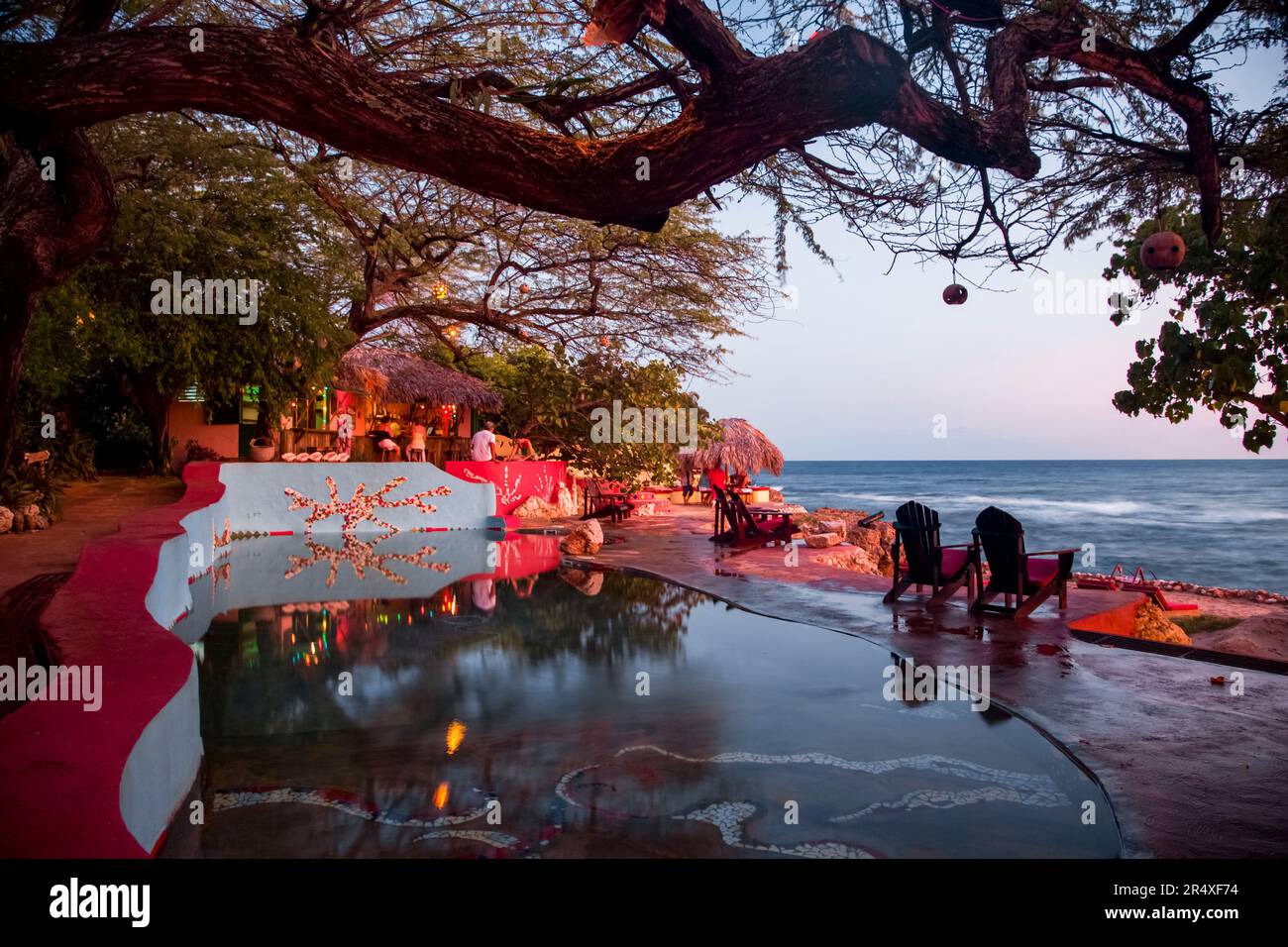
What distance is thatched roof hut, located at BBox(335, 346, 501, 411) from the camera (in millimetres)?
21094

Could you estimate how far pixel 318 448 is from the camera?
20.7 metres

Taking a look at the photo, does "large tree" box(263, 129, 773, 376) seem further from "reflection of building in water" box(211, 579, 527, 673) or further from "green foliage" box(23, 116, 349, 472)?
"reflection of building in water" box(211, 579, 527, 673)

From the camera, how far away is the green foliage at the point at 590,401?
56.1 feet

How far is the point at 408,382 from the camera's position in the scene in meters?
21.5

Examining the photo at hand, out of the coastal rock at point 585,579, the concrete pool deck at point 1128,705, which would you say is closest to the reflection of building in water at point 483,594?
the coastal rock at point 585,579

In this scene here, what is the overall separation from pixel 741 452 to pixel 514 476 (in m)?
11.4

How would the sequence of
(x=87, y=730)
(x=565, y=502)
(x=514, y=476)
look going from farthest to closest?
(x=565, y=502) < (x=514, y=476) < (x=87, y=730)

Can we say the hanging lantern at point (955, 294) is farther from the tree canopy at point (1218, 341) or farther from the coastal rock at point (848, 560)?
the coastal rock at point (848, 560)

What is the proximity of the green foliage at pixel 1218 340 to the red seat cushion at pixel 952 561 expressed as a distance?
381 cm

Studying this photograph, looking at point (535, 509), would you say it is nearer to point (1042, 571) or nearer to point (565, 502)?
point (565, 502)
